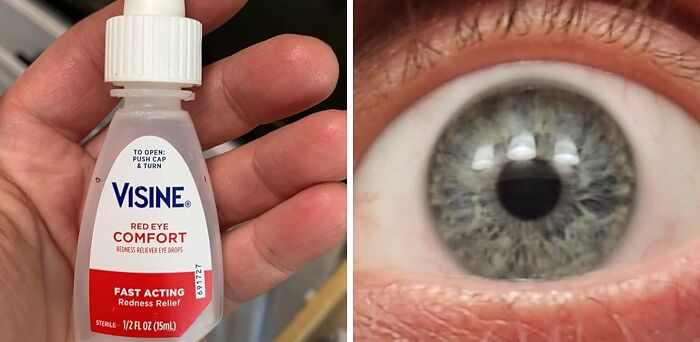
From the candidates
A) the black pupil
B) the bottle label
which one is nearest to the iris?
the black pupil

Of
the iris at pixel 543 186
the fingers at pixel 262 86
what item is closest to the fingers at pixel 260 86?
the fingers at pixel 262 86

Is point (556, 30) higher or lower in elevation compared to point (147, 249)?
higher

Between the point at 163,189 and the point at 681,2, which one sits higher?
the point at 681,2

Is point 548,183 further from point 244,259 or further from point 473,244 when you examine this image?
point 244,259

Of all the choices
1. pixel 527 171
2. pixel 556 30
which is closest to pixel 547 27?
pixel 556 30

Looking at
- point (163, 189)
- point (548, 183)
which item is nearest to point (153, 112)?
point (163, 189)

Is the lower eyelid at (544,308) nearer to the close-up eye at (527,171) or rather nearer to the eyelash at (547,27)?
the close-up eye at (527,171)

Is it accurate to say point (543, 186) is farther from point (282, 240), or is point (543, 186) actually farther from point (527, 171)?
point (282, 240)
